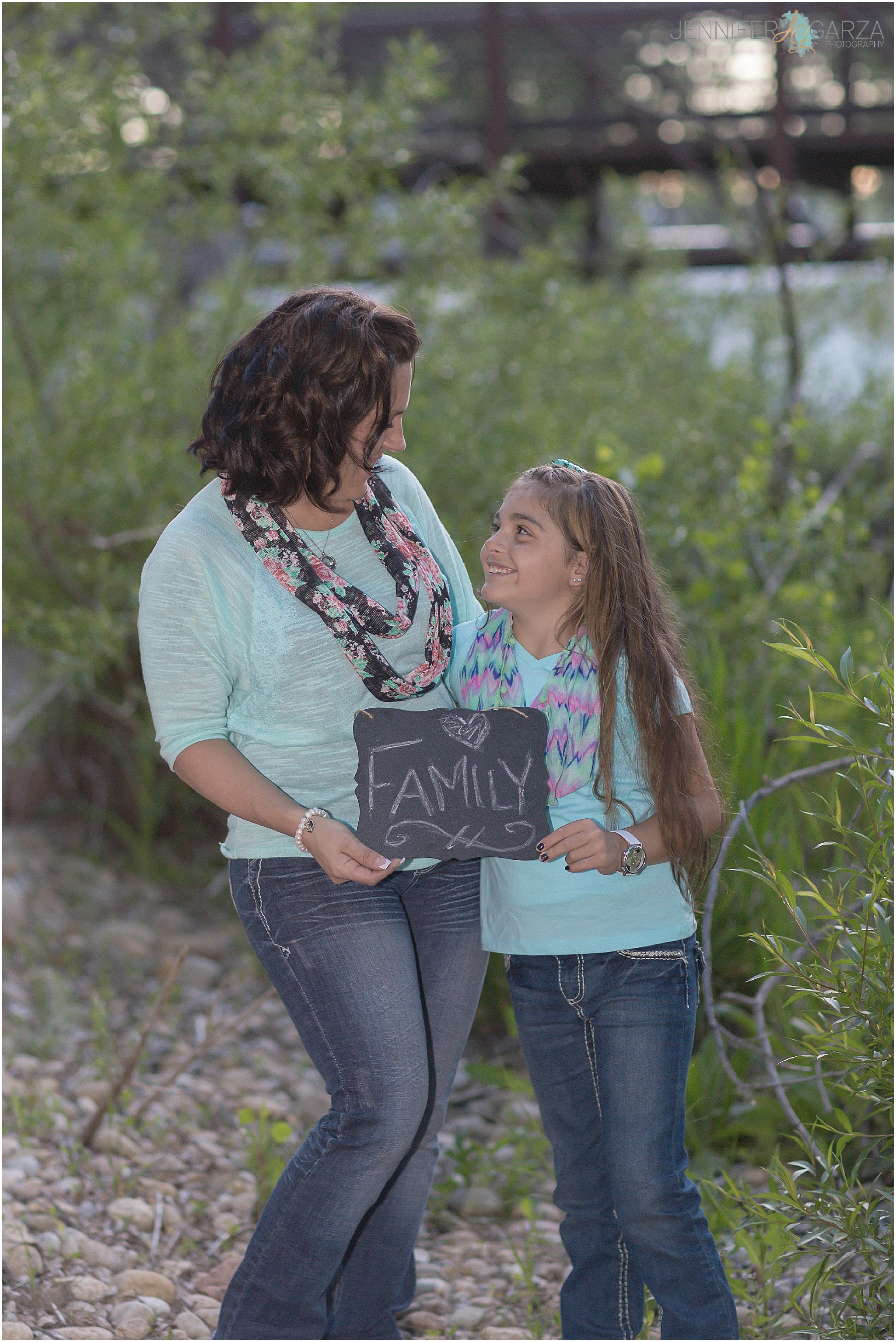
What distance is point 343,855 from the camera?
187 cm

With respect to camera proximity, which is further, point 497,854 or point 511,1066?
point 511,1066

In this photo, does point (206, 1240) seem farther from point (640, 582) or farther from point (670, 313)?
point (670, 313)

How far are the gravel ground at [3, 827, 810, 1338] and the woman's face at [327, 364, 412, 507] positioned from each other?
1364 mm

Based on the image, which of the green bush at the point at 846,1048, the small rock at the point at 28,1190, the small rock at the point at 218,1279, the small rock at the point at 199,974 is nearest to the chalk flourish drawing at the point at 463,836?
the green bush at the point at 846,1048

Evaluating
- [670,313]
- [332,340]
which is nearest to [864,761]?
[332,340]

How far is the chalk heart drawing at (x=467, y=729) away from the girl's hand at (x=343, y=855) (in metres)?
0.23

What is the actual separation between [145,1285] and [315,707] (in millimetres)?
1334

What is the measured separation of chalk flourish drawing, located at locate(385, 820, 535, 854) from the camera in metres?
1.92

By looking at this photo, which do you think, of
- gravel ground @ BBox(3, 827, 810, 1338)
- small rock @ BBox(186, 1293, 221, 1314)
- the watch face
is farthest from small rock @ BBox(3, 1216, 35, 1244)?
the watch face

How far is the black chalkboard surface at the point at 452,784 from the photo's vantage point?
1.92 meters

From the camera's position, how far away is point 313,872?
78.3 inches

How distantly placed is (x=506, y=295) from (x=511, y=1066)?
9.96ft

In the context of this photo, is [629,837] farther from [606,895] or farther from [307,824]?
[307,824]

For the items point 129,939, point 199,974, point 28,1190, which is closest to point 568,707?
point 28,1190
